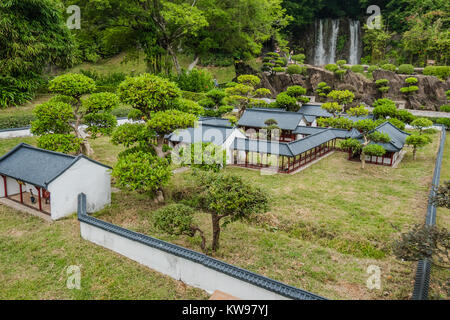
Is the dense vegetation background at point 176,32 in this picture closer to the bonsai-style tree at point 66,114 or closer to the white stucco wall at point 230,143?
the bonsai-style tree at point 66,114

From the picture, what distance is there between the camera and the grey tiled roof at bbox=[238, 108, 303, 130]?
96.3 feet

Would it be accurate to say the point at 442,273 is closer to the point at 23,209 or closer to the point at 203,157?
the point at 203,157

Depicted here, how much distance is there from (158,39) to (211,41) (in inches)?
267

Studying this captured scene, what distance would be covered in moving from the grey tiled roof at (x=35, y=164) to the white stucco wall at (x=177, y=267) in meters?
2.75

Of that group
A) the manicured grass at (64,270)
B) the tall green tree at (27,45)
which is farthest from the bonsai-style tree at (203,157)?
the tall green tree at (27,45)

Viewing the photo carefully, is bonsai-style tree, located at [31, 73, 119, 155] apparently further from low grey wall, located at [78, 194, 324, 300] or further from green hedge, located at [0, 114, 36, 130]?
green hedge, located at [0, 114, 36, 130]

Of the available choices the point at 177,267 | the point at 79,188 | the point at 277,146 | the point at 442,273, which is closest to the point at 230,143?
the point at 277,146

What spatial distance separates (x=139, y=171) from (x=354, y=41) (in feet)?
169

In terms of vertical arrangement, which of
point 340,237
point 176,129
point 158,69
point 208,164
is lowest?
point 340,237

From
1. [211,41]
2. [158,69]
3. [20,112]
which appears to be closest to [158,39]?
[158,69]

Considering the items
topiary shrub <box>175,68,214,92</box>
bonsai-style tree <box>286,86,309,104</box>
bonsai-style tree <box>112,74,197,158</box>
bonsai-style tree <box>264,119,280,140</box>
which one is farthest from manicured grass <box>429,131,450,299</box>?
topiary shrub <box>175,68,214,92</box>

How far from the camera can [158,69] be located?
4150 cm
